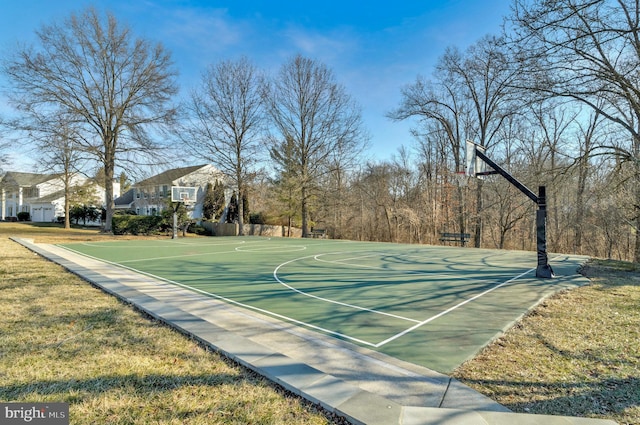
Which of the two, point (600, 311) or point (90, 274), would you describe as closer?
point (600, 311)

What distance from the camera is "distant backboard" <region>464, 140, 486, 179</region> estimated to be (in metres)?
10.6

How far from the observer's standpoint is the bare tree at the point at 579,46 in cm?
737

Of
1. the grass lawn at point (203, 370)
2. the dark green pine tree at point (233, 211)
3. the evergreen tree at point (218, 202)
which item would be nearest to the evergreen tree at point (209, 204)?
the evergreen tree at point (218, 202)

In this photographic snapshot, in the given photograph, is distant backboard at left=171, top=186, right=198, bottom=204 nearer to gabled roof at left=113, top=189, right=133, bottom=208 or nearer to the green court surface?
the green court surface

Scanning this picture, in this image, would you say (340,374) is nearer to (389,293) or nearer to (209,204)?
(389,293)

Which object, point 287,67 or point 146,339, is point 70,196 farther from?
point 146,339

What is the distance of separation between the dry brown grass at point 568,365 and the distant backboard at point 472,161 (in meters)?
6.15

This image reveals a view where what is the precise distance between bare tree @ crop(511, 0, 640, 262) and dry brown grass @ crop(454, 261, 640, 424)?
623 centimetres

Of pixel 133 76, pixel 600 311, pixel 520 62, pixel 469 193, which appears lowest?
pixel 600 311

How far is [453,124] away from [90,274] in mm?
25566

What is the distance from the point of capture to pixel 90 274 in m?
7.68

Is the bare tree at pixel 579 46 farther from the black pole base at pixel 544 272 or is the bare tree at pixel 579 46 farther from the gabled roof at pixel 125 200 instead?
the gabled roof at pixel 125 200

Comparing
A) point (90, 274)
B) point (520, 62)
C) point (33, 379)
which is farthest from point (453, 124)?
point (33, 379)

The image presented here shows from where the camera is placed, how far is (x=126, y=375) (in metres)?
2.84
